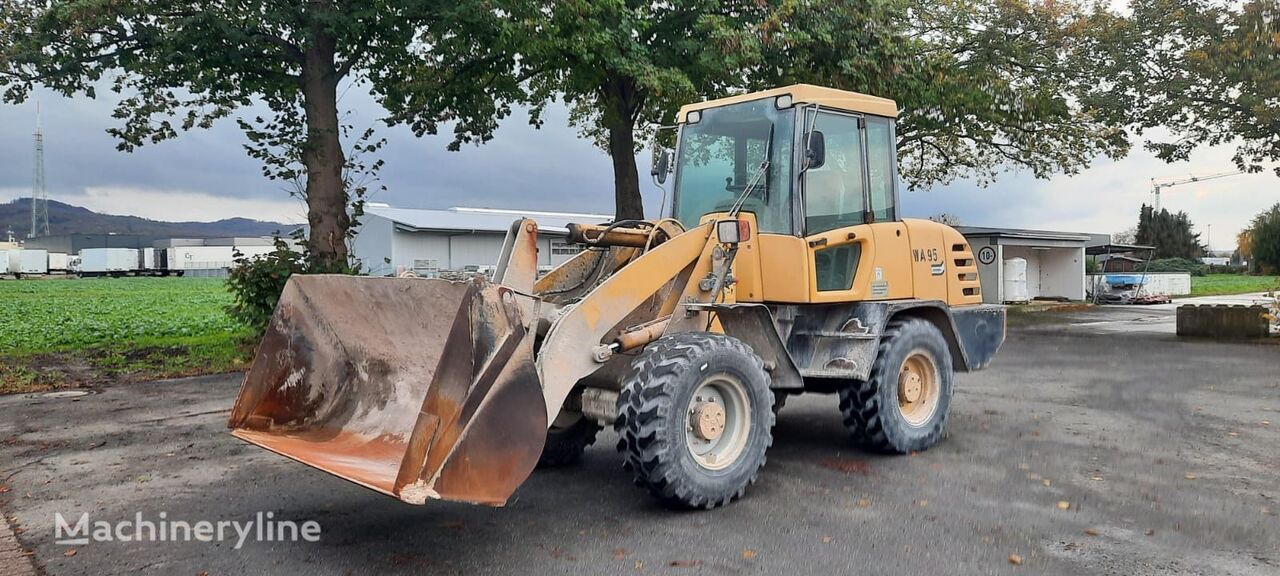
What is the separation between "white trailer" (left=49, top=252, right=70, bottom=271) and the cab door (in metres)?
82.8

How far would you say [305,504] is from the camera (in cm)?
545

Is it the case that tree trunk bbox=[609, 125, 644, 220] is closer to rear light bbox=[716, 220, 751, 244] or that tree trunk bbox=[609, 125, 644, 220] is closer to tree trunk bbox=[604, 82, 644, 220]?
tree trunk bbox=[604, 82, 644, 220]

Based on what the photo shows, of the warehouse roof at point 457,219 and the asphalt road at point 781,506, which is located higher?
the warehouse roof at point 457,219

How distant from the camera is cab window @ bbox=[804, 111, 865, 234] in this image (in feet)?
21.0

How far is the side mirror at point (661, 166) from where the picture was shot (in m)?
6.99

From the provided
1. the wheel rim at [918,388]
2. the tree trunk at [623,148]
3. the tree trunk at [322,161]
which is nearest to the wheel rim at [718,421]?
the wheel rim at [918,388]

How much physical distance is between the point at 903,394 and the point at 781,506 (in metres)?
2.02

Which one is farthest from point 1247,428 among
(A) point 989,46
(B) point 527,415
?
(A) point 989,46

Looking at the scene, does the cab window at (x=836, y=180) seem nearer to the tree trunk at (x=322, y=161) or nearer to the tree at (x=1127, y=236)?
the tree trunk at (x=322, y=161)

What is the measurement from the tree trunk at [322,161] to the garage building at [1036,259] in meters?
21.4

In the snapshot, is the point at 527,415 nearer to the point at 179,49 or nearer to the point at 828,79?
the point at 179,49

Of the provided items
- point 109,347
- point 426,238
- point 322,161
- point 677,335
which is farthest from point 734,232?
point 426,238

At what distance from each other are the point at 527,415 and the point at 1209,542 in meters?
3.64

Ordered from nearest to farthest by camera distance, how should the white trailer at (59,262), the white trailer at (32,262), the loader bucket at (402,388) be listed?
the loader bucket at (402,388), the white trailer at (32,262), the white trailer at (59,262)
